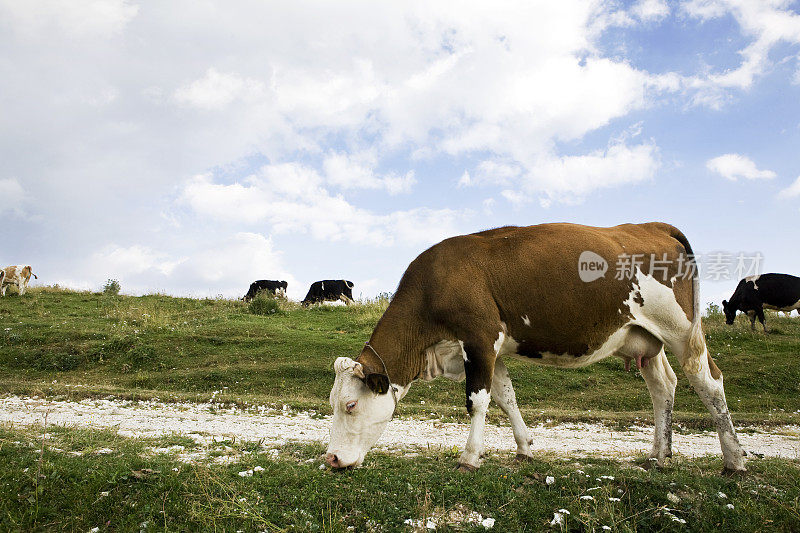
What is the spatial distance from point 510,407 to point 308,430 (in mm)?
4417

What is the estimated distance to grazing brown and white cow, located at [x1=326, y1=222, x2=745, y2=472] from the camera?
20.8 feet

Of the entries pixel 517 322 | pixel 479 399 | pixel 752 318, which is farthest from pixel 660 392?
pixel 752 318

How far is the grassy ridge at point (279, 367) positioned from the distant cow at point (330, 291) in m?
13.0

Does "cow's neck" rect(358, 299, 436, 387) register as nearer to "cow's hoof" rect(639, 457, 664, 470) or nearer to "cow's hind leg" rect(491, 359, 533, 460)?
"cow's hind leg" rect(491, 359, 533, 460)

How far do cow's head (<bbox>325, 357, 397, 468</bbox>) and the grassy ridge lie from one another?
20.4 ft

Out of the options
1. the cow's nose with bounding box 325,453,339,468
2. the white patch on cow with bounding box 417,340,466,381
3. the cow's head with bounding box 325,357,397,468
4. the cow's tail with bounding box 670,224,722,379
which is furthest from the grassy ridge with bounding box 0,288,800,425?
the cow's nose with bounding box 325,453,339,468

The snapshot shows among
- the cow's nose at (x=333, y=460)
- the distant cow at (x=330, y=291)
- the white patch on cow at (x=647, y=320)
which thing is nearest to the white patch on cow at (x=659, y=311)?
the white patch on cow at (x=647, y=320)

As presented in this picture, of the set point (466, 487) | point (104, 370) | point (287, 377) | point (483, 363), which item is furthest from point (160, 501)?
point (104, 370)

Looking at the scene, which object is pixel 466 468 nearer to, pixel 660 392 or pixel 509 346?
pixel 509 346

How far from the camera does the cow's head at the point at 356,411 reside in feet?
20.4

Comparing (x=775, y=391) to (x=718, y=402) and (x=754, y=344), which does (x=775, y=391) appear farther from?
(x=718, y=402)

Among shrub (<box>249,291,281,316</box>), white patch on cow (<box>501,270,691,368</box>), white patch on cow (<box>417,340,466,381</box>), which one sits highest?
shrub (<box>249,291,281,316</box>)

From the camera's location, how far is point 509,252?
267 inches

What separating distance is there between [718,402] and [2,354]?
20.2 metres
